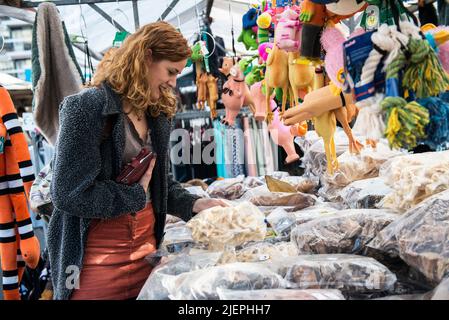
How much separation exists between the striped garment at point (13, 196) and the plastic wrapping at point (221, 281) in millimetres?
1411

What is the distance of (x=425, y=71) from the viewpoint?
0.75 metres

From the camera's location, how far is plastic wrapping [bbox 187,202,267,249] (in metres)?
1.29

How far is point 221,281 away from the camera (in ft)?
3.01

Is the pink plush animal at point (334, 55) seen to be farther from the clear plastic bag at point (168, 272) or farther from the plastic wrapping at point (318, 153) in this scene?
the plastic wrapping at point (318, 153)

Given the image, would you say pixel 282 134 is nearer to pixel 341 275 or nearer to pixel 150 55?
pixel 150 55

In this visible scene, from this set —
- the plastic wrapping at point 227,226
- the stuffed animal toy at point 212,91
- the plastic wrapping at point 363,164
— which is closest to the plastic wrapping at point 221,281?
the plastic wrapping at point 227,226

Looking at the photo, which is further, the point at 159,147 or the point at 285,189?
the point at 285,189

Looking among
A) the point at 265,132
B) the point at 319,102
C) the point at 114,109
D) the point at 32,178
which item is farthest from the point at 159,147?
the point at 265,132

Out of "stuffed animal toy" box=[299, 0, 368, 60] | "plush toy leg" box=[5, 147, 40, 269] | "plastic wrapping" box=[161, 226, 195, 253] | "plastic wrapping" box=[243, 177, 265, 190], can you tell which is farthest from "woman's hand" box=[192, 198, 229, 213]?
"plush toy leg" box=[5, 147, 40, 269]

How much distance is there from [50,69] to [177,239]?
38.9 inches

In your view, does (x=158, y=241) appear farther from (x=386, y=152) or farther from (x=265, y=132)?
(x=265, y=132)

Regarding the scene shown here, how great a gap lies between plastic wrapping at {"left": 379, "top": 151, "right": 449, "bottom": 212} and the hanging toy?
483mm

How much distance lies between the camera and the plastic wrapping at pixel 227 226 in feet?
4.24
